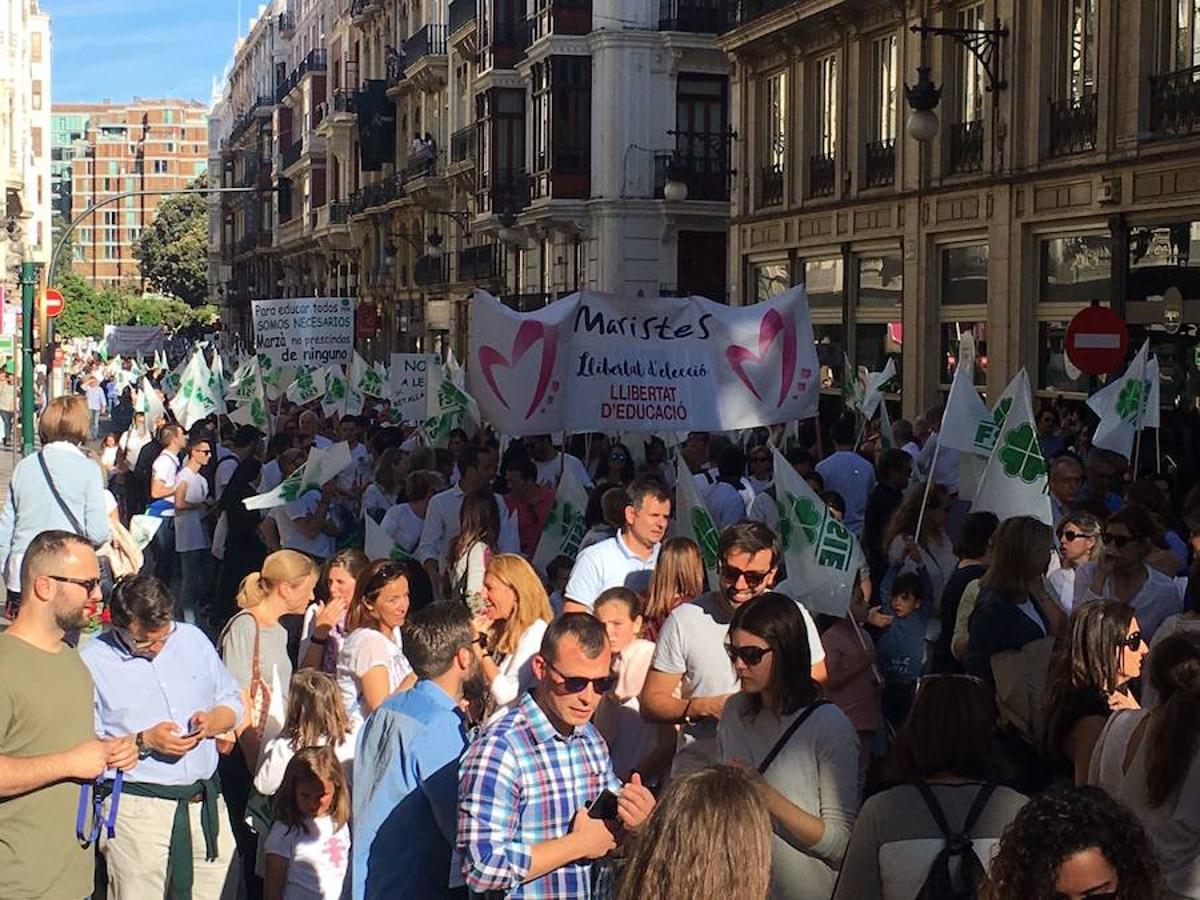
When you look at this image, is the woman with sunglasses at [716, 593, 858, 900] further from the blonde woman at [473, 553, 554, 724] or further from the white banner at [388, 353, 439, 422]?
the white banner at [388, 353, 439, 422]

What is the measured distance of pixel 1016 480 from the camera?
32.3 ft

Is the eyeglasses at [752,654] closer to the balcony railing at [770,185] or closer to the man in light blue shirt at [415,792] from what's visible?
the man in light blue shirt at [415,792]

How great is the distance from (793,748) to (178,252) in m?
125

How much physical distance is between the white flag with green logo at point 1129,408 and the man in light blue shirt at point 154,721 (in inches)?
314

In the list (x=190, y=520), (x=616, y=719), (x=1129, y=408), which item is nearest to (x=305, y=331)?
(x=190, y=520)

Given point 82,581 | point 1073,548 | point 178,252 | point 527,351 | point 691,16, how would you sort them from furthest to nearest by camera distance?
point 178,252 → point 691,16 → point 527,351 → point 1073,548 → point 82,581

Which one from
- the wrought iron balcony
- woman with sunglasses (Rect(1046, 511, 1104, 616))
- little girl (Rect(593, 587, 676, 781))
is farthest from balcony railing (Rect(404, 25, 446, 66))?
→ little girl (Rect(593, 587, 676, 781))

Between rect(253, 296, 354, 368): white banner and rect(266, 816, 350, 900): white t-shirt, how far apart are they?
737 inches

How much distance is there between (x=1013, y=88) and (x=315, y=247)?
5938 cm

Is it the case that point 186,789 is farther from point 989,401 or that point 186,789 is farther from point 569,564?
point 989,401

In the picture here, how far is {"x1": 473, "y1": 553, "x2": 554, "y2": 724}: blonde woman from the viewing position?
6.90 m

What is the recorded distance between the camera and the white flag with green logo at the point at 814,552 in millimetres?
8078

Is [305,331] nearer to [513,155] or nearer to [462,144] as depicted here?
[513,155]

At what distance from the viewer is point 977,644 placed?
696 cm
